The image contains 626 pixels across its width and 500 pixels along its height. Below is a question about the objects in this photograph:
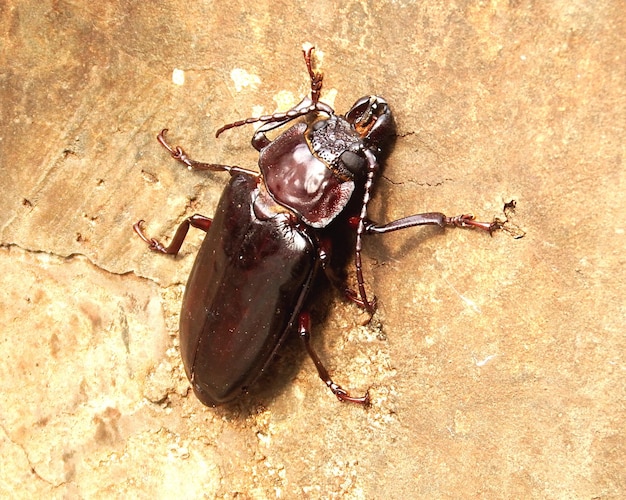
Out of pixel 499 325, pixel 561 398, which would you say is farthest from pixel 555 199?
pixel 561 398

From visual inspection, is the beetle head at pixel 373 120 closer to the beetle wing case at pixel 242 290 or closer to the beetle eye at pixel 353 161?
the beetle eye at pixel 353 161

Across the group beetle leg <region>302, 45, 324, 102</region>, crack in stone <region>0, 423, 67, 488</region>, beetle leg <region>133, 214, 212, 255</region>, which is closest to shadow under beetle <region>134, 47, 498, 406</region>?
beetle leg <region>302, 45, 324, 102</region>

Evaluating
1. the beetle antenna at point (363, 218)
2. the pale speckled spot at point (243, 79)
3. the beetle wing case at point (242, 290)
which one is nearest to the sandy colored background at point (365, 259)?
the pale speckled spot at point (243, 79)

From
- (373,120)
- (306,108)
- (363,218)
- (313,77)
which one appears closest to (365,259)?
(363,218)

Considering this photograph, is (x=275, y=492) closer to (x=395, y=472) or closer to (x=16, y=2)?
(x=395, y=472)

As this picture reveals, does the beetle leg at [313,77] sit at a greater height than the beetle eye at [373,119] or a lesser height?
greater

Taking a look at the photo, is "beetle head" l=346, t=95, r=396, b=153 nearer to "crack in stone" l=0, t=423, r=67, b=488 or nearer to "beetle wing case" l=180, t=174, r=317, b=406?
"beetle wing case" l=180, t=174, r=317, b=406
